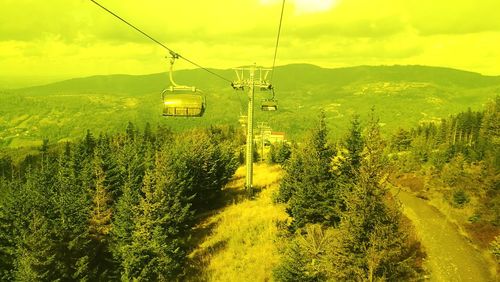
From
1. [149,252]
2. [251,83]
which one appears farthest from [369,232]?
[251,83]

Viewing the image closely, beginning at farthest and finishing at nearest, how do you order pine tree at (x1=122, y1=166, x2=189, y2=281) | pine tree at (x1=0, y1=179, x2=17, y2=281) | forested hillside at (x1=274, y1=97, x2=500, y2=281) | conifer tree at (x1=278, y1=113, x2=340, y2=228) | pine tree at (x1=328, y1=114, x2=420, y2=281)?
pine tree at (x1=0, y1=179, x2=17, y2=281)
conifer tree at (x1=278, y1=113, x2=340, y2=228)
pine tree at (x1=122, y1=166, x2=189, y2=281)
forested hillside at (x1=274, y1=97, x2=500, y2=281)
pine tree at (x1=328, y1=114, x2=420, y2=281)

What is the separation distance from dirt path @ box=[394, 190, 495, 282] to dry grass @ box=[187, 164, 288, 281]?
434 inches

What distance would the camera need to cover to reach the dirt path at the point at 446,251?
100ft

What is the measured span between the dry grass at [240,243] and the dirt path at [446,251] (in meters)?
11.0

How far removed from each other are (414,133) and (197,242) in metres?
120

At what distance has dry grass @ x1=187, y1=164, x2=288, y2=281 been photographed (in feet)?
94.2

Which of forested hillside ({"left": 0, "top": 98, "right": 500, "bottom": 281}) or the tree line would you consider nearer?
forested hillside ({"left": 0, "top": 98, "right": 500, "bottom": 281})

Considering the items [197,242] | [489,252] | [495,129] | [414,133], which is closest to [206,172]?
[197,242]

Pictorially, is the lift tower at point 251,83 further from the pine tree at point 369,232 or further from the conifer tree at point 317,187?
the pine tree at point 369,232

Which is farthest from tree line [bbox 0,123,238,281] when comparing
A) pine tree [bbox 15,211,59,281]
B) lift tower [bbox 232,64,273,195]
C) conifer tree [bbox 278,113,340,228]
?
conifer tree [bbox 278,113,340,228]

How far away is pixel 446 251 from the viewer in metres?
35.6

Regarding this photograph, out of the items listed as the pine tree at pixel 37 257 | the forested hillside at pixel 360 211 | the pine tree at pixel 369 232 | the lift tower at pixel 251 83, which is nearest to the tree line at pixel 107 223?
the pine tree at pixel 37 257

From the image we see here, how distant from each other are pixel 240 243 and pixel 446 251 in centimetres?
1846

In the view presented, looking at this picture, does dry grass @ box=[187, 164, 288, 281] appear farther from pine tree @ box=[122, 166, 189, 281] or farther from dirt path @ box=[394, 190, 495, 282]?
dirt path @ box=[394, 190, 495, 282]
